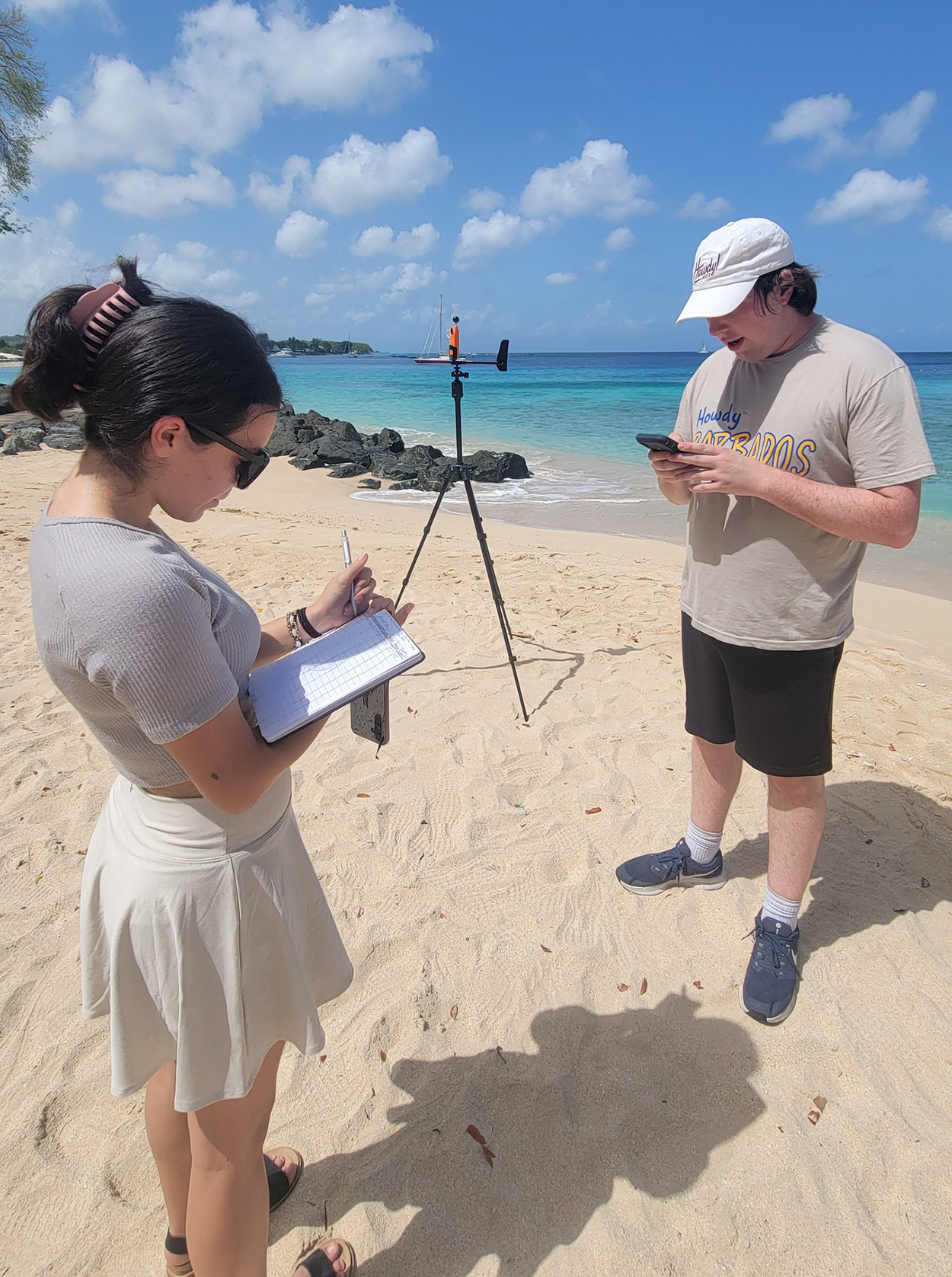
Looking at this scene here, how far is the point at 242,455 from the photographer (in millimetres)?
1239

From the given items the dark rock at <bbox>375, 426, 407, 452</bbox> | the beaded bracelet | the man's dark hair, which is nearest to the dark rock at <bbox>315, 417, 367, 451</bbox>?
the dark rock at <bbox>375, 426, 407, 452</bbox>

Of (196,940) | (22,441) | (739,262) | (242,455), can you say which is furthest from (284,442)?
(196,940)

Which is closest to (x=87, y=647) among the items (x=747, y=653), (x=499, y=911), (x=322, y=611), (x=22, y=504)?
(x=322, y=611)

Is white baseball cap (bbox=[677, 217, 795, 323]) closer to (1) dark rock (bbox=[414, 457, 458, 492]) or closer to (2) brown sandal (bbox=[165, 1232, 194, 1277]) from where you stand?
(2) brown sandal (bbox=[165, 1232, 194, 1277])

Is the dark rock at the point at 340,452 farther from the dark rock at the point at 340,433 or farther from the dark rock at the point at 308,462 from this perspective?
the dark rock at the point at 340,433

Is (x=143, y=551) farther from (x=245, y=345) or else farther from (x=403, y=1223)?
(x=403, y=1223)

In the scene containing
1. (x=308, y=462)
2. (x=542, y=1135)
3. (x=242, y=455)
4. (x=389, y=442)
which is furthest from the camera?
(x=389, y=442)

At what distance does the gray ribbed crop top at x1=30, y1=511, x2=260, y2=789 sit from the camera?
1031 mm

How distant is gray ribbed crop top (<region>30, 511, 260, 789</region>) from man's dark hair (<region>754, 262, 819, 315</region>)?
187 cm

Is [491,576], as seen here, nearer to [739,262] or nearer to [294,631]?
[739,262]

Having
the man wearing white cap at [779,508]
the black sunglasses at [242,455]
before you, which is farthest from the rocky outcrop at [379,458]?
the black sunglasses at [242,455]

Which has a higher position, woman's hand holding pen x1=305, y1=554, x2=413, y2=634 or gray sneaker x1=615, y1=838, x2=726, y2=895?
woman's hand holding pen x1=305, y1=554, x2=413, y2=634

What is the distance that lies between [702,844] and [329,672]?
7.10 feet

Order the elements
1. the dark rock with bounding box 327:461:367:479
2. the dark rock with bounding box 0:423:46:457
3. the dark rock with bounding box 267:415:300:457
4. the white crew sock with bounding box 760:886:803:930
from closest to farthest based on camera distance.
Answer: the white crew sock with bounding box 760:886:803:930 → the dark rock with bounding box 0:423:46:457 → the dark rock with bounding box 327:461:367:479 → the dark rock with bounding box 267:415:300:457
